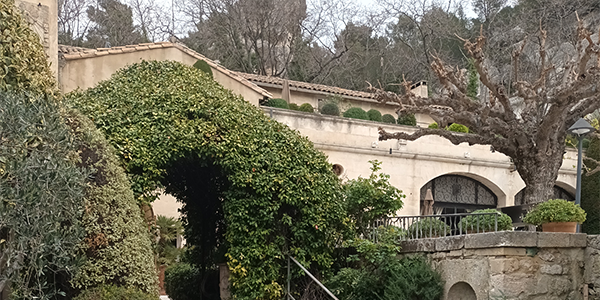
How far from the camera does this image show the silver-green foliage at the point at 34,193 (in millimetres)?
6309

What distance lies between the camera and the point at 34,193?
638 cm

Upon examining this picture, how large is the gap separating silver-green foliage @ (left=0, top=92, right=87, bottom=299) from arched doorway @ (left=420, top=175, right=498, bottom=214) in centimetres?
1694

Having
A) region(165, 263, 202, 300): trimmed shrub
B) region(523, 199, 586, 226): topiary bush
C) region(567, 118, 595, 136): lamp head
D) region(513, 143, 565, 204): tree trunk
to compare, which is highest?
region(567, 118, 595, 136): lamp head

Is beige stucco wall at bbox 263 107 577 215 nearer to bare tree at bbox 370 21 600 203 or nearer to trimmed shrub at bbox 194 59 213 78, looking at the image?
trimmed shrub at bbox 194 59 213 78

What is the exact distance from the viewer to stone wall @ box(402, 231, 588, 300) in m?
8.88

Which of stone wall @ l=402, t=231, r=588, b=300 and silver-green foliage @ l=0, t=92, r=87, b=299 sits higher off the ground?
silver-green foliage @ l=0, t=92, r=87, b=299

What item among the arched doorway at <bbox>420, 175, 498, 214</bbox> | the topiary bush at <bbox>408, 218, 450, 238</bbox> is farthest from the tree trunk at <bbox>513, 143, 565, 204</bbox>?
the arched doorway at <bbox>420, 175, 498, 214</bbox>

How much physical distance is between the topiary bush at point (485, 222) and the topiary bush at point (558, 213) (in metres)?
0.42

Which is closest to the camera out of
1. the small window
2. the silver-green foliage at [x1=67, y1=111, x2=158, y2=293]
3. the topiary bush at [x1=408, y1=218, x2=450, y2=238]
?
the silver-green foliage at [x1=67, y1=111, x2=158, y2=293]

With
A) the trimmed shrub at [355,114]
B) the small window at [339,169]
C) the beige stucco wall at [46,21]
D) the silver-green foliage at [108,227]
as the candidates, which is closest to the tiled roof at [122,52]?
the beige stucco wall at [46,21]

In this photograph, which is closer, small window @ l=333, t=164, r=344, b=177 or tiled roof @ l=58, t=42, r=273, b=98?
tiled roof @ l=58, t=42, r=273, b=98

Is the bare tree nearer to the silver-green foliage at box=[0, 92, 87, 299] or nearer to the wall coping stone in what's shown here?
the wall coping stone

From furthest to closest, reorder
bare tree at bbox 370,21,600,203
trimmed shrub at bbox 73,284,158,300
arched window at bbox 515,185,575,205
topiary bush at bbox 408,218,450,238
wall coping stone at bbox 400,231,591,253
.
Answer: arched window at bbox 515,185,575,205 < bare tree at bbox 370,21,600,203 < topiary bush at bbox 408,218,450,238 < wall coping stone at bbox 400,231,591,253 < trimmed shrub at bbox 73,284,158,300

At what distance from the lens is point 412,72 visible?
35.0 m
